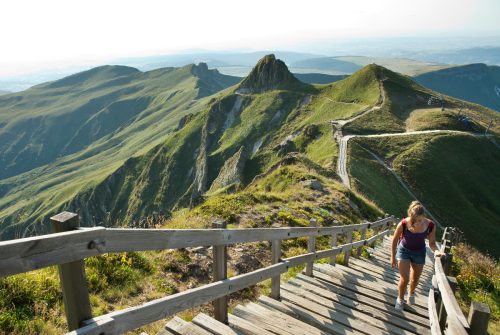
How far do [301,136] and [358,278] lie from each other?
69543 mm

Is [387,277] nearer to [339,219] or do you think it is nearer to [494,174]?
[339,219]

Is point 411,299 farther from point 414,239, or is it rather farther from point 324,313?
point 324,313

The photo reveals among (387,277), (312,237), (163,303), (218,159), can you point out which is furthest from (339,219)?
(218,159)

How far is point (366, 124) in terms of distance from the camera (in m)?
76.1

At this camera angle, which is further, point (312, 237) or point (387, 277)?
point (387, 277)

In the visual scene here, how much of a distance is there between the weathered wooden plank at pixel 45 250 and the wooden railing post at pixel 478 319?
3.63 meters

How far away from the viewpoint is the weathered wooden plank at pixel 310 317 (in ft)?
21.9

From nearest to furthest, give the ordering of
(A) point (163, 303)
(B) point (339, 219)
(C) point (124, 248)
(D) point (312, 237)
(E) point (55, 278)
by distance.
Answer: (C) point (124, 248) → (A) point (163, 303) → (E) point (55, 278) → (D) point (312, 237) → (B) point (339, 219)

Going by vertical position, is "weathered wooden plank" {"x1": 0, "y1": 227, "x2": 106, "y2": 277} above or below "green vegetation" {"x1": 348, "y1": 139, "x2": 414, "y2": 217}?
above

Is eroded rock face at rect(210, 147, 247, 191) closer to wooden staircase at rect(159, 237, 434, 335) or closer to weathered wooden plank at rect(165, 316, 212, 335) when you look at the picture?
wooden staircase at rect(159, 237, 434, 335)

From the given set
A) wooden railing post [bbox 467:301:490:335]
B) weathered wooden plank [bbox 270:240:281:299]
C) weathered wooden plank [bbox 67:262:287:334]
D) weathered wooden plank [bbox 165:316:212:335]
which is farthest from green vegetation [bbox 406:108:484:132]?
wooden railing post [bbox 467:301:490:335]

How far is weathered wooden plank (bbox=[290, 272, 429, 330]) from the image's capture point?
7.67 meters

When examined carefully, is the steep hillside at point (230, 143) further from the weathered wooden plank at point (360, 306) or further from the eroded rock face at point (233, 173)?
the weathered wooden plank at point (360, 306)

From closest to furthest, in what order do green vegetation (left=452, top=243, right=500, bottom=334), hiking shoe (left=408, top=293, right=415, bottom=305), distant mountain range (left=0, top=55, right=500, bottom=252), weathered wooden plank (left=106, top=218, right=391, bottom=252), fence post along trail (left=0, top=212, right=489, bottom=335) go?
fence post along trail (left=0, top=212, right=489, bottom=335)
weathered wooden plank (left=106, top=218, right=391, bottom=252)
hiking shoe (left=408, top=293, right=415, bottom=305)
green vegetation (left=452, top=243, right=500, bottom=334)
distant mountain range (left=0, top=55, right=500, bottom=252)
